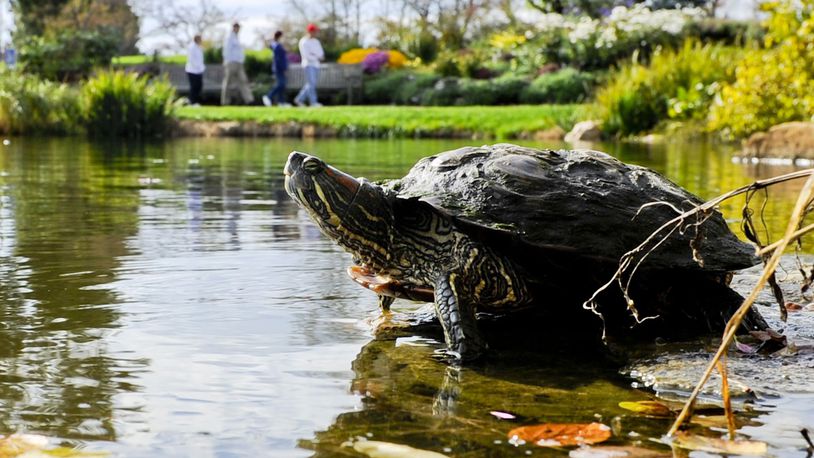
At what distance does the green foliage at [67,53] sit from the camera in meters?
34.2

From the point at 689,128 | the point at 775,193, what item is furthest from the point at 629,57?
the point at 775,193

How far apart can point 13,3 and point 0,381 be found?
43668 millimetres

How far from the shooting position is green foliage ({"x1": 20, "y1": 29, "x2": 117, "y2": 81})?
112 feet

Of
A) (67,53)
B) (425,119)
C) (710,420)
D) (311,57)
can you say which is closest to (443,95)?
(311,57)

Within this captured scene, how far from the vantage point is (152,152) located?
634 inches

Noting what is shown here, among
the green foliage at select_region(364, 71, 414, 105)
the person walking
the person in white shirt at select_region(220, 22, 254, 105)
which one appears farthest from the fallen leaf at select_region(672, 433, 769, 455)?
the green foliage at select_region(364, 71, 414, 105)

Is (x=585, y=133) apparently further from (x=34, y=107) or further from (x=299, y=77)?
(x=299, y=77)

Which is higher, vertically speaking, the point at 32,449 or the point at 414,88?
the point at 414,88

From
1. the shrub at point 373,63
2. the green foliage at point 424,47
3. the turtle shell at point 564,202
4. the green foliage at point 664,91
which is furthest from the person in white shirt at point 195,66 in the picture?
the turtle shell at point 564,202

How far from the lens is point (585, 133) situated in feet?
65.5

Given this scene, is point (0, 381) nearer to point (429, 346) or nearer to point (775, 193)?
point (429, 346)

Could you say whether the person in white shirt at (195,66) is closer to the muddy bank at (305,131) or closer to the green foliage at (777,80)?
the muddy bank at (305,131)

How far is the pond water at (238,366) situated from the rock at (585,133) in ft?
45.3

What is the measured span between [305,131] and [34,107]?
5.66 metres
